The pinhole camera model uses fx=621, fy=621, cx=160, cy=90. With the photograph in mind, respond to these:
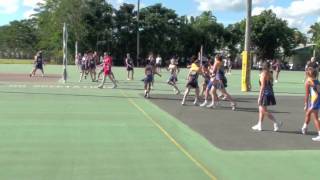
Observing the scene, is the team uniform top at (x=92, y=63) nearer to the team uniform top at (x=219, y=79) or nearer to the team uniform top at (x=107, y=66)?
the team uniform top at (x=107, y=66)

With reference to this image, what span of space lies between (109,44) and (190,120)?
2657 inches

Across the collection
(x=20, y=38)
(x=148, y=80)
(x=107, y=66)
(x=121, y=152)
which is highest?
(x=20, y=38)

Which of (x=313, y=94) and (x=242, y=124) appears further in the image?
(x=242, y=124)

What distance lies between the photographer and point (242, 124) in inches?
571

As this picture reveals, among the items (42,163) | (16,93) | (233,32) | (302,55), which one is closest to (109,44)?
(233,32)

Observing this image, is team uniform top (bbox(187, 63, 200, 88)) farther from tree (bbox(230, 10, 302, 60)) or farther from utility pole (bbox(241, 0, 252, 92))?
tree (bbox(230, 10, 302, 60))

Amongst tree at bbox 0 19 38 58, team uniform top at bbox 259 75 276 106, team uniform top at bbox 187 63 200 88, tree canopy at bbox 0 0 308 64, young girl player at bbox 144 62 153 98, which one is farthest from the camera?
tree at bbox 0 19 38 58

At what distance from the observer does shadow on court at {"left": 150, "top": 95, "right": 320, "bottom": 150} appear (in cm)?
1145

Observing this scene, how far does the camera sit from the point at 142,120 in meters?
14.7

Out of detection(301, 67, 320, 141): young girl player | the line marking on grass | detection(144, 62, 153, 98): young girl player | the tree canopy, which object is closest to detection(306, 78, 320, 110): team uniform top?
detection(301, 67, 320, 141): young girl player

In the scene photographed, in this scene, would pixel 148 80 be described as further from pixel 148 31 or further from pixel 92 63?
pixel 148 31

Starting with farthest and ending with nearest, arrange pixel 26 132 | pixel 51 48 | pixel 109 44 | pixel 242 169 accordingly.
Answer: pixel 51 48 < pixel 109 44 < pixel 26 132 < pixel 242 169

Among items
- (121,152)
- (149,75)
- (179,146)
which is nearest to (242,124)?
(179,146)

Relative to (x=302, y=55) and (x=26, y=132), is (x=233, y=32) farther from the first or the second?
(x=26, y=132)
